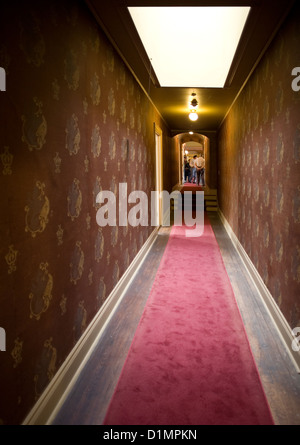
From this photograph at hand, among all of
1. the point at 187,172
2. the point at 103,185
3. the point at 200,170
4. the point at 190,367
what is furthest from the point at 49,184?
the point at 187,172

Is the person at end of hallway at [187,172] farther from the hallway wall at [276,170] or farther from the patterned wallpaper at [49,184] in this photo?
the patterned wallpaper at [49,184]

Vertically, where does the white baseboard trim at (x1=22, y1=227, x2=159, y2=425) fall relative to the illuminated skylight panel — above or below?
below

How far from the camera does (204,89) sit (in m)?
5.05

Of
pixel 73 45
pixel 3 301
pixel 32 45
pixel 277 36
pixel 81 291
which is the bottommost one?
pixel 81 291

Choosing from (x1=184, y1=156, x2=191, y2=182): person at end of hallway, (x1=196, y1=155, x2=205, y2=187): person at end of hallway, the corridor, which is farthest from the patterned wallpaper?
(x1=184, y1=156, x2=191, y2=182): person at end of hallway

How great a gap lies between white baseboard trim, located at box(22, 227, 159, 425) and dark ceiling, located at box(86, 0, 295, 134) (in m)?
2.42

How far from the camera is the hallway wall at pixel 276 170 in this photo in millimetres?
2377

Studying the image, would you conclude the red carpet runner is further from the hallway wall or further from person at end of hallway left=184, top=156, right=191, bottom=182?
person at end of hallway left=184, top=156, right=191, bottom=182

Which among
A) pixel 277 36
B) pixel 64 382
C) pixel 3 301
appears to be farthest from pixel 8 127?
pixel 277 36

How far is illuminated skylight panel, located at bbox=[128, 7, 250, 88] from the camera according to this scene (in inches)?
101

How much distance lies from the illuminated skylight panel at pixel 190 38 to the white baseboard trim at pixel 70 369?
2.50 m

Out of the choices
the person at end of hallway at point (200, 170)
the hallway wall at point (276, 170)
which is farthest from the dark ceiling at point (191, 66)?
the person at end of hallway at point (200, 170)
